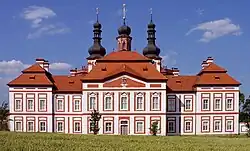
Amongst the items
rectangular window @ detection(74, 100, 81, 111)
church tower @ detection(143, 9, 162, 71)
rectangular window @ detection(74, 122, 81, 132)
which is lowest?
rectangular window @ detection(74, 122, 81, 132)

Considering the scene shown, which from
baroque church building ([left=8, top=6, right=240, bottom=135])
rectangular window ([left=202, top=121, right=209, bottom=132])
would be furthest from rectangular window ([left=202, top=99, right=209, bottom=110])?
rectangular window ([left=202, top=121, right=209, bottom=132])

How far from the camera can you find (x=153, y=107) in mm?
62188

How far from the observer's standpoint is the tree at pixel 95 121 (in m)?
57.8

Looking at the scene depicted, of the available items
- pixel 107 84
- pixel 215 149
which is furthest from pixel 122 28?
pixel 215 149

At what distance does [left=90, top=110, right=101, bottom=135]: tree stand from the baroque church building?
75.6 inches

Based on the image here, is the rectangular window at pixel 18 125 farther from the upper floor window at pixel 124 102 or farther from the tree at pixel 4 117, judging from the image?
the upper floor window at pixel 124 102

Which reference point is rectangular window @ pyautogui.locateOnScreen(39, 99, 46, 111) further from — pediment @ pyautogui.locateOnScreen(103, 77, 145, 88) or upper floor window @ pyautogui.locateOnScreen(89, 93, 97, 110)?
pediment @ pyautogui.locateOnScreen(103, 77, 145, 88)

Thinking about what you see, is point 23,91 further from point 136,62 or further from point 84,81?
point 136,62

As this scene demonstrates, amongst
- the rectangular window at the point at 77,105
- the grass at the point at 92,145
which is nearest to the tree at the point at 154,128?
the rectangular window at the point at 77,105

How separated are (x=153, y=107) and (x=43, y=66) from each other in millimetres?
20861

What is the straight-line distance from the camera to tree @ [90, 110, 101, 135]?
57.8 m

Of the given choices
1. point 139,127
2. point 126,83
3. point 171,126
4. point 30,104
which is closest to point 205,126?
point 171,126

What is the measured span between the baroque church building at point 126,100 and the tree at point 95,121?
1920 mm

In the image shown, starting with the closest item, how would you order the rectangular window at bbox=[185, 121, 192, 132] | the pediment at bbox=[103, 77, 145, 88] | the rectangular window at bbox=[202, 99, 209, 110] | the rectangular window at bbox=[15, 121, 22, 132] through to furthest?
the pediment at bbox=[103, 77, 145, 88] < the rectangular window at bbox=[202, 99, 209, 110] < the rectangular window at bbox=[15, 121, 22, 132] < the rectangular window at bbox=[185, 121, 192, 132]
